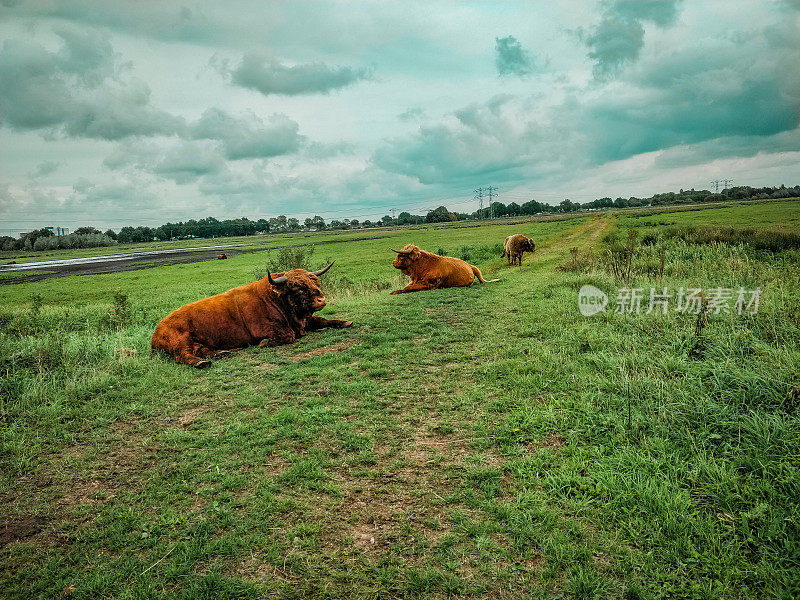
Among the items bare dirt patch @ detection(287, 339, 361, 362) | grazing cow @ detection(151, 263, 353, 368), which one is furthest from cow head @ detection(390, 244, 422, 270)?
bare dirt patch @ detection(287, 339, 361, 362)

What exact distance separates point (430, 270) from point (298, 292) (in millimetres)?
7509

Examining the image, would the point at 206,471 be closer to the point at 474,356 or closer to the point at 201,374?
the point at 201,374

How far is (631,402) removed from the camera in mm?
4879

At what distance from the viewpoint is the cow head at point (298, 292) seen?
9.12 metres

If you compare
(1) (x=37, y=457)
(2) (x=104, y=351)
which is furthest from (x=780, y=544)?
(2) (x=104, y=351)

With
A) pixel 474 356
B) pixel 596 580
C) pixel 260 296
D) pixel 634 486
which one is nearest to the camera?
pixel 596 580

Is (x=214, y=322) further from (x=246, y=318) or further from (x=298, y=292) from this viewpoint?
(x=298, y=292)

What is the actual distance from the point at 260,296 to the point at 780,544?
29.1ft

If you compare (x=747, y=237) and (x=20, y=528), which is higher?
(x=747, y=237)

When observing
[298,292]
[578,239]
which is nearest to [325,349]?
[298,292]

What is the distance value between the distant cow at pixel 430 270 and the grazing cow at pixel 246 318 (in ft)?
21.5

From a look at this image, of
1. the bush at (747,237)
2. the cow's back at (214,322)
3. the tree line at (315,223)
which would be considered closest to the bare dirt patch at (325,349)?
the cow's back at (214,322)

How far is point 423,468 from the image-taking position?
4.09m

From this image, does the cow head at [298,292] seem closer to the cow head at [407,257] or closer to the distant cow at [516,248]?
the cow head at [407,257]
